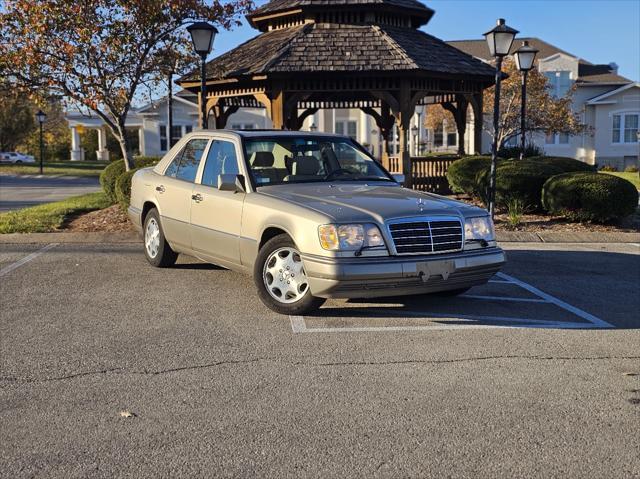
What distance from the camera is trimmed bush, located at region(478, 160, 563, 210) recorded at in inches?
560

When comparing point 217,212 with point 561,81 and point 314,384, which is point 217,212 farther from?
point 561,81

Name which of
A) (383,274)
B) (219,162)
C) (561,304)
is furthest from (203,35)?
(383,274)

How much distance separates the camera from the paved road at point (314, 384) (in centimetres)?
370

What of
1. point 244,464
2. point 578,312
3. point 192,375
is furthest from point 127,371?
point 578,312

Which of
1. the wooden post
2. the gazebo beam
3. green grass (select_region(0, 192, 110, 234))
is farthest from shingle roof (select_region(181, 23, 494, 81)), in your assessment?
green grass (select_region(0, 192, 110, 234))

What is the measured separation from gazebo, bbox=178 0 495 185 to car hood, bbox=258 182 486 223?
10.3 meters

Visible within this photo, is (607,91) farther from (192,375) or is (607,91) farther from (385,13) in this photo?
(192,375)

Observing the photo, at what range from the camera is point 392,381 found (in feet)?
16.0

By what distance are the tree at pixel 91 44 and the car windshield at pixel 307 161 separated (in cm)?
763

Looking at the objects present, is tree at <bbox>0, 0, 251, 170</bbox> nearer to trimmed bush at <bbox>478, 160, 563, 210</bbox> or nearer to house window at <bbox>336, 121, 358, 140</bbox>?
trimmed bush at <bbox>478, 160, 563, 210</bbox>

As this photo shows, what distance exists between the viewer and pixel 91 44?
46.6 ft

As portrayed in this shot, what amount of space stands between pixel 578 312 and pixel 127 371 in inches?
167

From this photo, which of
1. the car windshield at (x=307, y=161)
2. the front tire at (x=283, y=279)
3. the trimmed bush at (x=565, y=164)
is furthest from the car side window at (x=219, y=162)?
the trimmed bush at (x=565, y=164)

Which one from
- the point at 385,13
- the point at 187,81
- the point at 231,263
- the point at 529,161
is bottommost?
the point at 231,263
